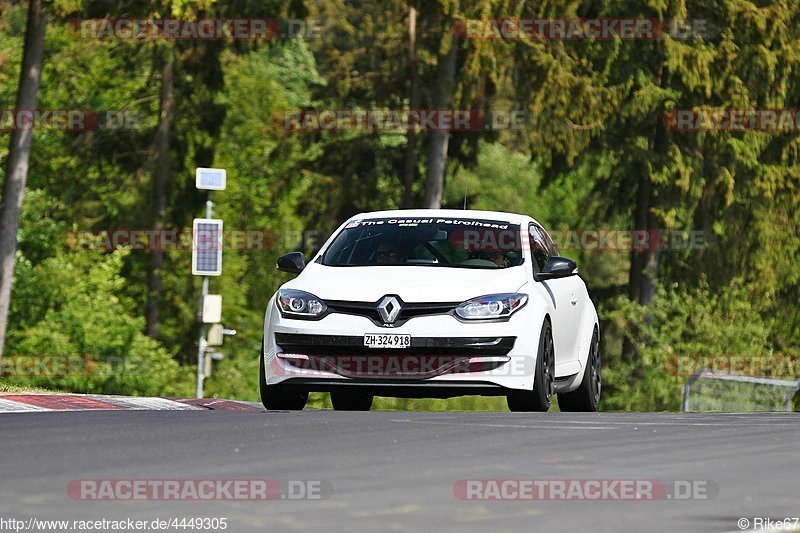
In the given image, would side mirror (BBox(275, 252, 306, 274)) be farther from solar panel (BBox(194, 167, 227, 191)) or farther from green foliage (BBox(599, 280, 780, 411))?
green foliage (BBox(599, 280, 780, 411))

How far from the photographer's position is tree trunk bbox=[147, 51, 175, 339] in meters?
48.8

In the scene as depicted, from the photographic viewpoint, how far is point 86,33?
3762 centimetres

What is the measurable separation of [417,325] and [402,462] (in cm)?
420

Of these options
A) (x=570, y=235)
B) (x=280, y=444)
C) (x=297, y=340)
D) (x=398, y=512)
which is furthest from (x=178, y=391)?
(x=398, y=512)

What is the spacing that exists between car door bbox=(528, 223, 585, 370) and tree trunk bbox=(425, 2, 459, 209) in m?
20.1

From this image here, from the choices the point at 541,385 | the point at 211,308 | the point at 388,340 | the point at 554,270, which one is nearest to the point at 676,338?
→ the point at 211,308

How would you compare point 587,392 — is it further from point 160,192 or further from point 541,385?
point 160,192

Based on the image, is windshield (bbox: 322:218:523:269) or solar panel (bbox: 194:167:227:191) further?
solar panel (bbox: 194:167:227:191)

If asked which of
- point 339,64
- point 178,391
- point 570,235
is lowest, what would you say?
point 178,391

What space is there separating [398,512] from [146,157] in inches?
1637

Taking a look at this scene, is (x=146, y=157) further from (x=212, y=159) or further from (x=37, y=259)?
(x=37, y=259)

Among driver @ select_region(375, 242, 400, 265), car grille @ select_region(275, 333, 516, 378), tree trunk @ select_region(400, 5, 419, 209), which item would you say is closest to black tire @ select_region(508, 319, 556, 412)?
car grille @ select_region(275, 333, 516, 378)

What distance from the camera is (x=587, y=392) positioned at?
17.5m

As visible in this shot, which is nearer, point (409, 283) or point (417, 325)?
point (417, 325)
